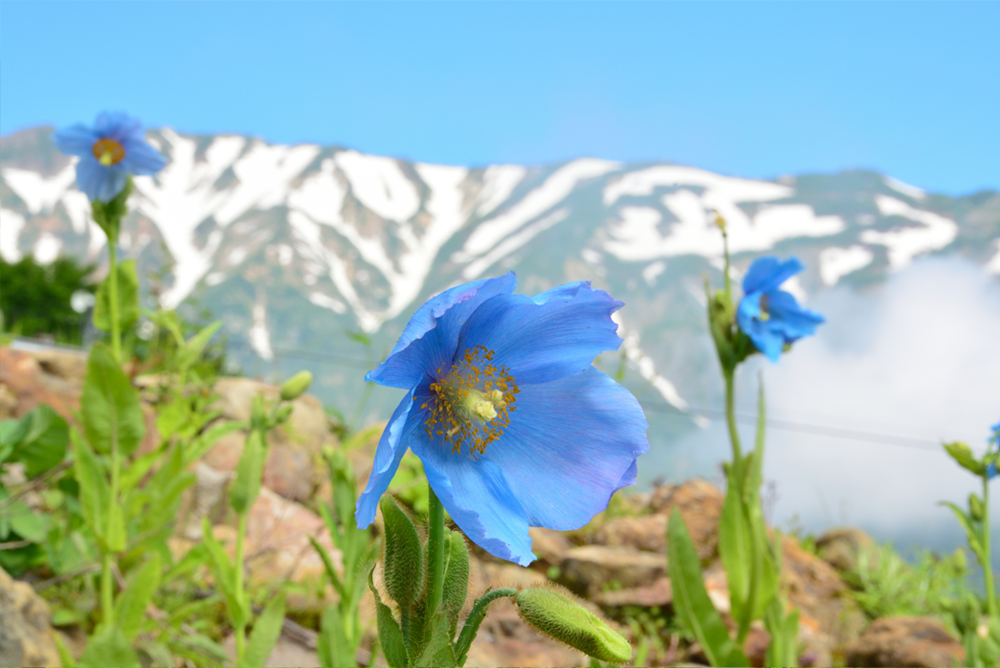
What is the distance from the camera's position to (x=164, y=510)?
2182mm

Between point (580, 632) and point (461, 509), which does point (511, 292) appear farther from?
point (580, 632)

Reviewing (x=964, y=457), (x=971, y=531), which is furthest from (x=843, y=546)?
(x=964, y=457)

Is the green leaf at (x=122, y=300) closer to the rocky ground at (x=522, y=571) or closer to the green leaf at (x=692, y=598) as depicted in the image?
the rocky ground at (x=522, y=571)

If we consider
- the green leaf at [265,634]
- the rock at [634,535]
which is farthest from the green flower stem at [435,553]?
the rock at [634,535]

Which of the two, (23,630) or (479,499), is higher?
(479,499)

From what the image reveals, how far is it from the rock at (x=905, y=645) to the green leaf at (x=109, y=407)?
2.92 meters

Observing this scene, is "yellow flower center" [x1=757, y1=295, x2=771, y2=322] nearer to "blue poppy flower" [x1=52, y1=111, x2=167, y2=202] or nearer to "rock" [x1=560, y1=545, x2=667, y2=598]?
"rock" [x1=560, y1=545, x2=667, y2=598]

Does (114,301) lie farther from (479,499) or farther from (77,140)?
(479,499)

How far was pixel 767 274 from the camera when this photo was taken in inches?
94.3

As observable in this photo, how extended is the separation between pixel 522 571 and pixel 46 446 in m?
2.06

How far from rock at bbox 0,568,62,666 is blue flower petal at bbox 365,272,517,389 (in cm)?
141

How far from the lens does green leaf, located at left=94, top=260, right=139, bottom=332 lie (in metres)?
2.24

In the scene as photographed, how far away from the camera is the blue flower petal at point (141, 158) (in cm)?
228

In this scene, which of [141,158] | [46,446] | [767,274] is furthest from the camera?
[767,274]
